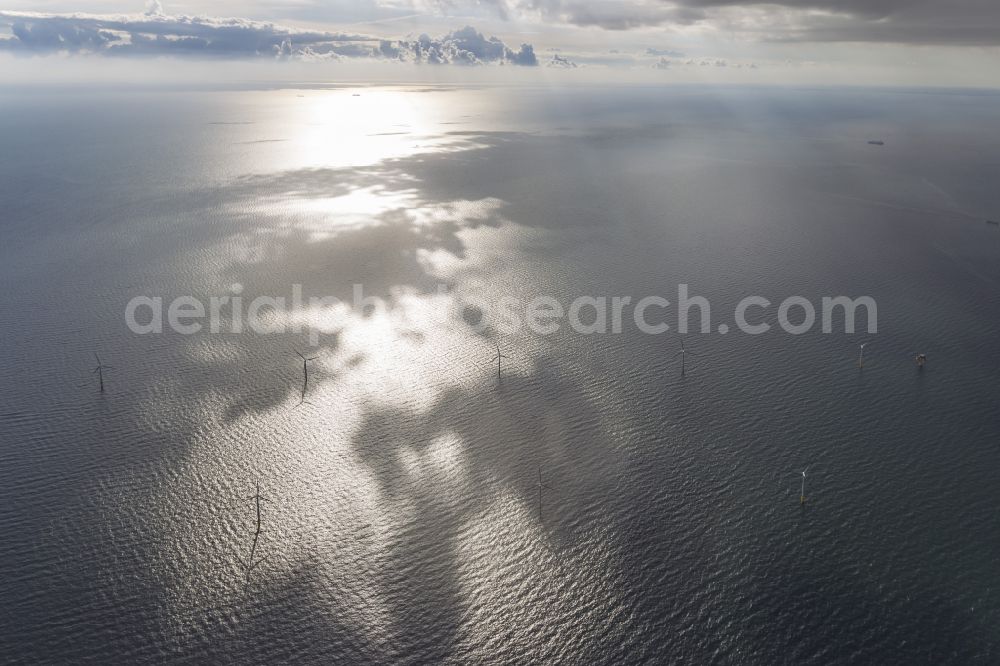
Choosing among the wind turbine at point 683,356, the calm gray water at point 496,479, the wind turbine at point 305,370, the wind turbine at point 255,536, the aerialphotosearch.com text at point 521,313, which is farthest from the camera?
the aerialphotosearch.com text at point 521,313

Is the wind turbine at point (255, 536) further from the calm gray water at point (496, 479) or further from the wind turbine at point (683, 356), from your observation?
the wind turbine at point (683, 356)

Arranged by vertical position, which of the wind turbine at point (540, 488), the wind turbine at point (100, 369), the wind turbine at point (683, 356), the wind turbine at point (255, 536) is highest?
the wind turbine at point (683, 356)

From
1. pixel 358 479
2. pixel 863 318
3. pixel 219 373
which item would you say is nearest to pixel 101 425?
pixel 219 373

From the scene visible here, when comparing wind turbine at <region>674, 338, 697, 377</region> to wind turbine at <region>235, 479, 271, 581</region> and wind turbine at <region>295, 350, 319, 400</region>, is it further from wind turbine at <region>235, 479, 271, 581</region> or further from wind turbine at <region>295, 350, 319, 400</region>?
wind turbine at <region>235, 479, 271, 581</region>

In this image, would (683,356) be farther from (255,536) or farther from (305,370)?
(255,536)

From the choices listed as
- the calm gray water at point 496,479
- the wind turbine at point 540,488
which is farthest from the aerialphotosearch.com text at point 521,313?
the wind turbine at point 540,488

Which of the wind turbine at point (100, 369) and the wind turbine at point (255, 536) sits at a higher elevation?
the wind turbine at point (100, 369)

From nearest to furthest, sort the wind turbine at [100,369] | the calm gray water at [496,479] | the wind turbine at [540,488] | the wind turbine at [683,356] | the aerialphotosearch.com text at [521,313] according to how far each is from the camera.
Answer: the calm gray water at [496,479] → the wind turbine at [540,488] → the wind turbine at [100,369] → the wind turbine at [683,356] → the aerialphotosearch.com text at [521,313]

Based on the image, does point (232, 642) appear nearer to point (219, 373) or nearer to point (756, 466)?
point (219, 373)

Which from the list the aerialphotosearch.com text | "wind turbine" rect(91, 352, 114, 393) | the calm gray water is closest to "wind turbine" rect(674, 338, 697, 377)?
the calm gray water

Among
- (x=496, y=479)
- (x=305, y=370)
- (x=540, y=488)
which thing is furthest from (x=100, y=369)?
(x=540, y=488)

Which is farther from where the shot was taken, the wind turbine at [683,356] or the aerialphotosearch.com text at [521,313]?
the aerialphotosearch.com text at [521,313]
